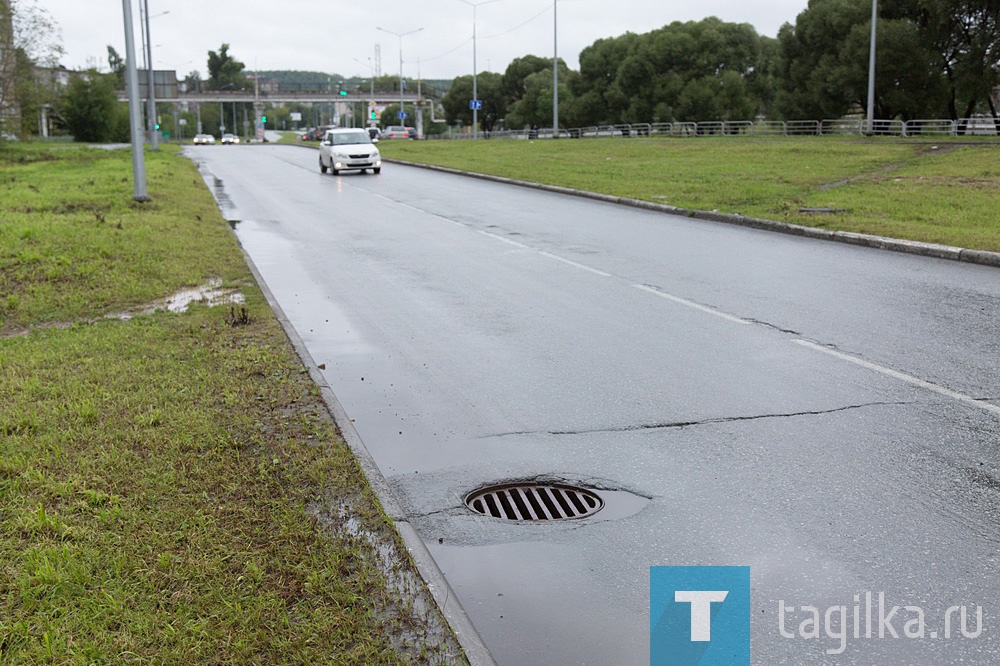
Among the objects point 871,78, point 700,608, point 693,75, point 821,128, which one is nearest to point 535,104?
point 693,75

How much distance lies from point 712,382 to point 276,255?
29.4 feet

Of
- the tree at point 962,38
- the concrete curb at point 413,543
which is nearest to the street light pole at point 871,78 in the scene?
the tree at point 962,38

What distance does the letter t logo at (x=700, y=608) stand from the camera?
367 cm

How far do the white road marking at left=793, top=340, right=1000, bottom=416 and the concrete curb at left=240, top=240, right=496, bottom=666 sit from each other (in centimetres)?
392

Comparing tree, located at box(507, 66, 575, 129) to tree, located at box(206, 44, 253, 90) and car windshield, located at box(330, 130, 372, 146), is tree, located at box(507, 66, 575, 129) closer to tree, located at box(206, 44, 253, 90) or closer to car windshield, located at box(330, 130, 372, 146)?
car windshield, located at box(330, 130, 372, 146)

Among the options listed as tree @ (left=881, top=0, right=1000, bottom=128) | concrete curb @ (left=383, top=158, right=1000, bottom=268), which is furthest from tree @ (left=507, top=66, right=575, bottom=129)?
concrete curb @ (left=383, top=158, right=1000, bottom=268)

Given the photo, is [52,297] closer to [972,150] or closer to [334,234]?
[334,234]

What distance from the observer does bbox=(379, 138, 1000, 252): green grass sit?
1672cm

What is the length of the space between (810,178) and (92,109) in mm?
81984

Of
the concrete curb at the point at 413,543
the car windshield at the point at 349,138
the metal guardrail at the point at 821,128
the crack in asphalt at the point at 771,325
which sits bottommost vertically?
the concrete curb at the point at 413,543

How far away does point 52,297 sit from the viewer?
399 inches

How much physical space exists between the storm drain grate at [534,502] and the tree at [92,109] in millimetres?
93131

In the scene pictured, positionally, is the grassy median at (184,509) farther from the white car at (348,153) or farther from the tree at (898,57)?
the tree at (898,57)

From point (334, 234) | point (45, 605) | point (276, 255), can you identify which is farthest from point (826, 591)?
point (334, 234)
